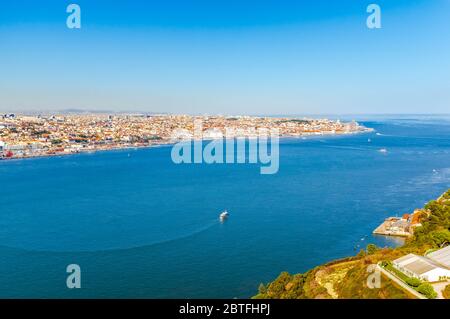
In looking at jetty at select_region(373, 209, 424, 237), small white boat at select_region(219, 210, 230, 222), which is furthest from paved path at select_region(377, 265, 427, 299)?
small white boat at select_region(219, 210, 230, 222)

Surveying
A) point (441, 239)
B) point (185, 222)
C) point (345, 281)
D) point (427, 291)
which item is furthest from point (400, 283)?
point (185, 222)

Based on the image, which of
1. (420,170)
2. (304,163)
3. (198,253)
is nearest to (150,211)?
(198,253)

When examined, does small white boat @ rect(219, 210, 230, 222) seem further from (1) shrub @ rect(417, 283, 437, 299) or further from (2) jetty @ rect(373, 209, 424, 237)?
(1) shrub @ rect(417, 283, 437, 299)

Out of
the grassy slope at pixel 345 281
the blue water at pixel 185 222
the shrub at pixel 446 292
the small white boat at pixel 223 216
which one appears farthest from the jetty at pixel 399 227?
the shrub at pixel 446 292

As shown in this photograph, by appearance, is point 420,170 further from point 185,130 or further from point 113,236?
point 185,130

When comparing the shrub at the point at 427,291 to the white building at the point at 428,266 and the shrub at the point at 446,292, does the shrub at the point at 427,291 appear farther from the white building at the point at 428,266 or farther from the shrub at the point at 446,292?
the white building at the point at 428,266
